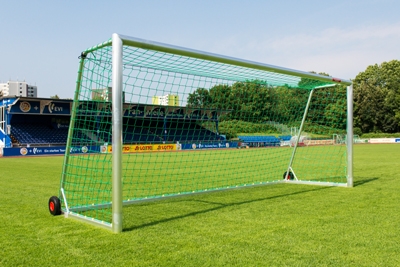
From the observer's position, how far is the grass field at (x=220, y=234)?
3.24 m

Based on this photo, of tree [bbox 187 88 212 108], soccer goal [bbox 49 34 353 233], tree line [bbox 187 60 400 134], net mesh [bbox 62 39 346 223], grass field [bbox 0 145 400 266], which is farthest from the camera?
→ tree line [bbox 187 60 400 134]

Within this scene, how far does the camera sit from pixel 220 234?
4.03 metres

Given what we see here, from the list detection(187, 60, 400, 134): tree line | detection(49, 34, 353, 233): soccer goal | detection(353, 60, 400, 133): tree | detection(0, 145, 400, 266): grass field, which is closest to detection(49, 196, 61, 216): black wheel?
detection(49, 34, 353, 233): soccer goal

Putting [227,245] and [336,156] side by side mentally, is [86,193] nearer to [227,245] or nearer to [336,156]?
[227,245]

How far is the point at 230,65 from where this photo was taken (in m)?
6.10

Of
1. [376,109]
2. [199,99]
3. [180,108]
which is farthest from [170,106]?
[376,109]

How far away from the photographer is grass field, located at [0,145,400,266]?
3242mm

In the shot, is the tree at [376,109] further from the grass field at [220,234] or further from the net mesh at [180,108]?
the grass field at [220,234]

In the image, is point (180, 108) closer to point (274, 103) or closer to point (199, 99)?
point (199, 99)

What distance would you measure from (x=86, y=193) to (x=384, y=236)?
5256 mm

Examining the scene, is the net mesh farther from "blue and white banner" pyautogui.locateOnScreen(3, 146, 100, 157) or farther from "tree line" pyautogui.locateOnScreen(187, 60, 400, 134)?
"blue and white banner" pyautogui.locateOnScreen(3, 146, 100, 157)

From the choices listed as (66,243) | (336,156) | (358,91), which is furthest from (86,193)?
(358,91)

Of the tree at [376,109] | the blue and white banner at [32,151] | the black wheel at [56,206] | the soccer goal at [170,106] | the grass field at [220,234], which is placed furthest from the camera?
the tree at [376,109]

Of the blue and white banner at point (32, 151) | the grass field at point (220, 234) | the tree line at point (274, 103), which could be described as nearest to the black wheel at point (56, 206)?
the grass field at point (220, 234)
